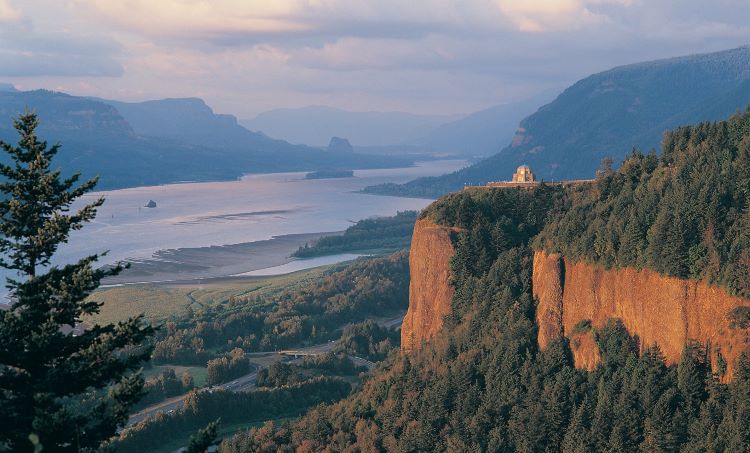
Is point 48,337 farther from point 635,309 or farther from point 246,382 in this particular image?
point 246,382

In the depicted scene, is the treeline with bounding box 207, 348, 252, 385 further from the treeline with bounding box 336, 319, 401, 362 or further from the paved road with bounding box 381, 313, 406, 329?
the paved road with bounding box 381, 313, 406, 329

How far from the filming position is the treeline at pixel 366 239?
166250mm

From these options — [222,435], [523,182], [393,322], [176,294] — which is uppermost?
[523,182]

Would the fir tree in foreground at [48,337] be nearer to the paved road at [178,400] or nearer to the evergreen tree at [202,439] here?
the evergreen tree at [202,439]

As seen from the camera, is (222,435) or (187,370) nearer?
(222,435)

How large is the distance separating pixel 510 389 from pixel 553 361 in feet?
9.10

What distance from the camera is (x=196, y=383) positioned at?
290ft

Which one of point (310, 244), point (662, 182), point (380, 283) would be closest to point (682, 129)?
point (662, 182)

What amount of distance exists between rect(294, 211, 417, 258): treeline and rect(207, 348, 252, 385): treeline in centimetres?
6973

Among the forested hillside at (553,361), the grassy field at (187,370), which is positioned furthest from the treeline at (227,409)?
the grassy field at (187,370)

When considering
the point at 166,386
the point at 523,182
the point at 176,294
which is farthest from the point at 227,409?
the point at 176,294

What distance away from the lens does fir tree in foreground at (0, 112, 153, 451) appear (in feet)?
76.9

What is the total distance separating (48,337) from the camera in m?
23.7

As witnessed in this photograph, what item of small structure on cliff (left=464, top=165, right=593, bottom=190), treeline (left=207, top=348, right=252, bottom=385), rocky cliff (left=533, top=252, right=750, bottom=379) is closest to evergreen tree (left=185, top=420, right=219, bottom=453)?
rocky cliff (left=533, top=252, right=750, bottom=379)
